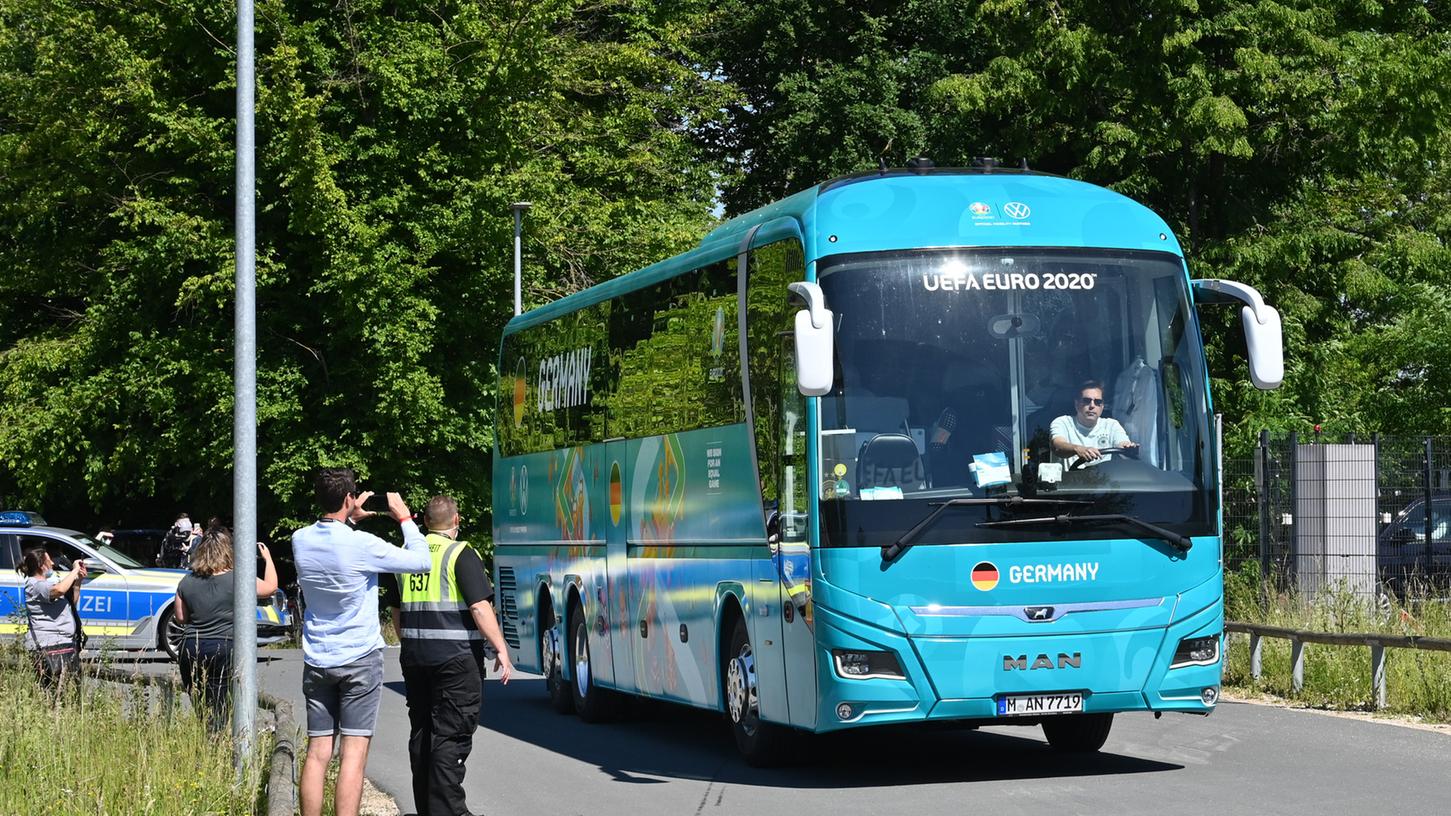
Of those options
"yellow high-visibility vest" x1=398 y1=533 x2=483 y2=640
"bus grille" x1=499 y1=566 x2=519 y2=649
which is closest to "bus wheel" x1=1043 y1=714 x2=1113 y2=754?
"yellow high-visibility vest" x1=398 y1=533 x2=483 y2=640

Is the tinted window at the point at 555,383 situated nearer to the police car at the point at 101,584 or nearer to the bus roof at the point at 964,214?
the bus roof at the point at 964,214

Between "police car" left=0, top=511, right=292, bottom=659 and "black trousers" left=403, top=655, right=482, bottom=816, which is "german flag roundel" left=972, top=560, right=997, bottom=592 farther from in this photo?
"police car" left=0, top=511, right=292, bottom=659

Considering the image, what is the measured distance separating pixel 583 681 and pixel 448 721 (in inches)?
304

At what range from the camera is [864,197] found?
1291 cm

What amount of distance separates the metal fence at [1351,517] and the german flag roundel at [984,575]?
916 centimetres

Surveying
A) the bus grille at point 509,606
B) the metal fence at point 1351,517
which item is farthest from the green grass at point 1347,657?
the bus grille at point 509,606

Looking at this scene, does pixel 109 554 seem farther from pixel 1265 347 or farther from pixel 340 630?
pixel 1265 347

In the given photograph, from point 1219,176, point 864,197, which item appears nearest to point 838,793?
point 864,197

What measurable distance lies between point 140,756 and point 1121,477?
5960mm

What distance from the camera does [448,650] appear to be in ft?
35.1

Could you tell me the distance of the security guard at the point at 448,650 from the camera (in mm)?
10688

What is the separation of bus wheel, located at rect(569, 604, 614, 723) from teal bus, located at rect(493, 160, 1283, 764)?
14.1 feet

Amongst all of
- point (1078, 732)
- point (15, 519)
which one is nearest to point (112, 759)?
point (1078, 732)

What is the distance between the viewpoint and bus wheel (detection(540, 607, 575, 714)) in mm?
19234
